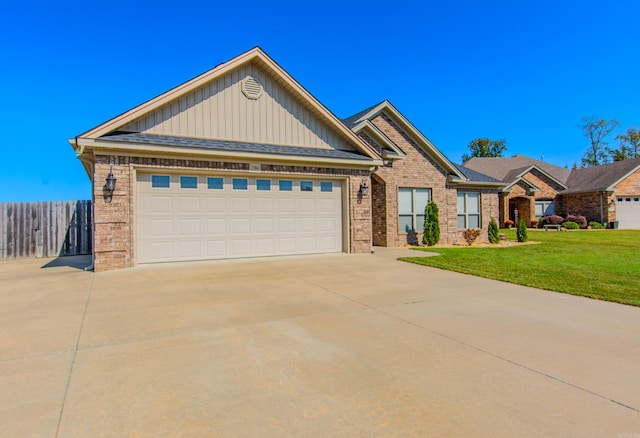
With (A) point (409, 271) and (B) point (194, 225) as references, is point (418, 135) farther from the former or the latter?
(B) point (194, 225)

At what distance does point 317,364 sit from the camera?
316 cm

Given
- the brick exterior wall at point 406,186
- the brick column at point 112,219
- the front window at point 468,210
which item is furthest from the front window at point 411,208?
the brick column at point 112,219

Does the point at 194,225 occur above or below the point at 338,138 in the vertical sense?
below

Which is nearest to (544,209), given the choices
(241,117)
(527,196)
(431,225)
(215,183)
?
(527,196)

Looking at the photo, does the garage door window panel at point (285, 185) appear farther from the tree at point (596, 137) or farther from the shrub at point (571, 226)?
the tree at point (596, 137)

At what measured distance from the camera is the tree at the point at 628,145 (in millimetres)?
44438

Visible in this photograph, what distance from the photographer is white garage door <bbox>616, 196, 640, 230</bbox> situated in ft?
84.9

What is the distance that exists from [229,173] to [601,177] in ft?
99.5

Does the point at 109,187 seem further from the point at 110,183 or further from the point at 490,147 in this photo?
the point at 490,147

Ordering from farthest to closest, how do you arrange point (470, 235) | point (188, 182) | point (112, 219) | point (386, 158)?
point (470, 235)
point (386, 158)
point (188, 182)
point (112, 219)

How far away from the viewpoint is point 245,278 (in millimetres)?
7254

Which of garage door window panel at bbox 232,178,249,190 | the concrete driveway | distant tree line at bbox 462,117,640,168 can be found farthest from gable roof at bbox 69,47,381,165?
distant tree line at bbox 462,117,640,168

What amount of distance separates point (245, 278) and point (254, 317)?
2.74 meters

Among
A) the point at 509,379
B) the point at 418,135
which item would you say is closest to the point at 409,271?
the point at 509,379
